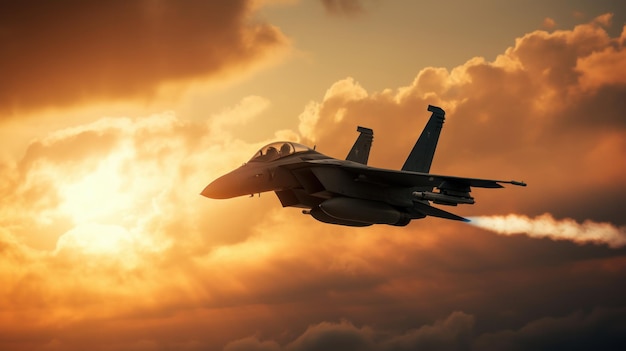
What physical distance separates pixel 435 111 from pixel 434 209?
27.2 feet

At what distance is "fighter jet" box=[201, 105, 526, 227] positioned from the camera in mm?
40938

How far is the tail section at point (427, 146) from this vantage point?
4891cm

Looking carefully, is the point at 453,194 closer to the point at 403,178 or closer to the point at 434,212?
the point at 403,178

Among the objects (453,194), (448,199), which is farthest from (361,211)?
(453,194)

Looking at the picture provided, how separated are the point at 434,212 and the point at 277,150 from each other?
901 centimetres

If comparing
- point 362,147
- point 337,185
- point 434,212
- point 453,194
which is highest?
point 362,147

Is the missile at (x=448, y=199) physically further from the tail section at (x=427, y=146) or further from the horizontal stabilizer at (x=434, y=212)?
the tail section at (x=427, y=146)

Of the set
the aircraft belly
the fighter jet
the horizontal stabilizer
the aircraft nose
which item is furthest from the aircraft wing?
the aircraft nose

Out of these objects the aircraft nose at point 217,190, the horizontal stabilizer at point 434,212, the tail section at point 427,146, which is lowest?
the horizontal stabilizer at point 434,212

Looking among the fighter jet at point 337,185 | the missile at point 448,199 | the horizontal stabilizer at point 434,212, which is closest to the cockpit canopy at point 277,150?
the fighter jet at point 337,185

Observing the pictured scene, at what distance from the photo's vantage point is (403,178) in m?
41.8

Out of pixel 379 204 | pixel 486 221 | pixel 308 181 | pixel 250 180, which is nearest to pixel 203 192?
pixel 250 180

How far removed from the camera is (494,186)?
40281mm

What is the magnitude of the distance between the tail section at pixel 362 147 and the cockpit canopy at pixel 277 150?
961cm
